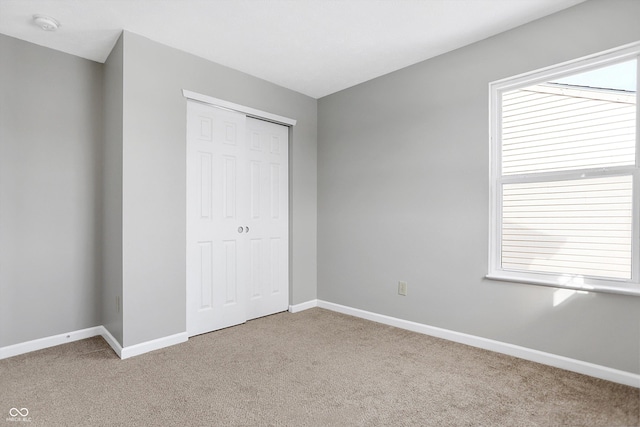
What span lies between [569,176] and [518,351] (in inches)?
52.1

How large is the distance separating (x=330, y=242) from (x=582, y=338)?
7.85ft

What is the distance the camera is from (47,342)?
2.78m

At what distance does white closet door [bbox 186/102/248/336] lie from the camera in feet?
9.82

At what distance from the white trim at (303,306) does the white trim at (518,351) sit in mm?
612

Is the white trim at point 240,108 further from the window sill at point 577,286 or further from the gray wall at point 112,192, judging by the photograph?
the window sill at point 577,286

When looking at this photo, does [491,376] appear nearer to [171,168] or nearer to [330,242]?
[330,242]

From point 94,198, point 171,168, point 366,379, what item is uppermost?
point 171,168

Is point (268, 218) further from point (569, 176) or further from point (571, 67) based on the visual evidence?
point (571, 67)

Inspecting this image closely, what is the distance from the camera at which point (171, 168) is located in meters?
2.82

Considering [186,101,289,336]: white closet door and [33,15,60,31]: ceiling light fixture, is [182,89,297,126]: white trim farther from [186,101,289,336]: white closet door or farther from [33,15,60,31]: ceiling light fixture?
[33,15,60,31]: ceiling light fixture

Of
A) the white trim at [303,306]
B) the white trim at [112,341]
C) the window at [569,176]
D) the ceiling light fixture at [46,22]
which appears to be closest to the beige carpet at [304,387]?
the white trim at [112,341]

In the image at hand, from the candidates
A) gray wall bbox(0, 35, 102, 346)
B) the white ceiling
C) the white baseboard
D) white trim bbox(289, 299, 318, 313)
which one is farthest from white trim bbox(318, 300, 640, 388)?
gray wall bbox(0, 35, 102, 346)

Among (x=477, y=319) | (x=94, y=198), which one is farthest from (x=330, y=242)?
(x=94, y=198)

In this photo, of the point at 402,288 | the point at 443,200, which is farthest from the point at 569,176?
the point at 402,288
